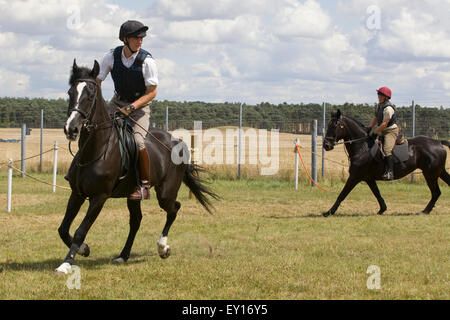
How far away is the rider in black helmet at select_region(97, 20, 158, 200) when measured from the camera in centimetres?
757

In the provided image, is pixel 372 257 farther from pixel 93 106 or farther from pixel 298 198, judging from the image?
pixel 298 198

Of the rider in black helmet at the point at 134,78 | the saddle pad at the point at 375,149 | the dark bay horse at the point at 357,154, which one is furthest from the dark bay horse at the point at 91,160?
the saddle pad at the point at 375,149

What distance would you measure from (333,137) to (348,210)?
5.98 ft

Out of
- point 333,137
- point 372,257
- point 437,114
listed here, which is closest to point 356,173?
point 333,137

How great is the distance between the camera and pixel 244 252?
8.98 metres

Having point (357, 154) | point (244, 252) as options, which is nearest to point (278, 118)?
point (357, 154)

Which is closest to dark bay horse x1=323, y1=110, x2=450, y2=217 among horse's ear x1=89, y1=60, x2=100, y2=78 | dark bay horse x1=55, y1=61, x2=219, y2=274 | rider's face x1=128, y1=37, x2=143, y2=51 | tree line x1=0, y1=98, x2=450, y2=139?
tree line x1=0, y1=98, x2=450, y2=139

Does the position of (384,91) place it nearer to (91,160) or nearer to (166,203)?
(166,203)

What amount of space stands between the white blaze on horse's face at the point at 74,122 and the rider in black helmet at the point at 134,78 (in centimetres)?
71

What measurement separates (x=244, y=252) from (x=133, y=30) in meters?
3.62

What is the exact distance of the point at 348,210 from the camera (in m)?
14.2

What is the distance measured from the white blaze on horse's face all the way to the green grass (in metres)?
1.66

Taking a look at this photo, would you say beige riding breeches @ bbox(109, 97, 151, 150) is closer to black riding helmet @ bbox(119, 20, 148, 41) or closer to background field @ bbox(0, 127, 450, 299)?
black riding helmet @ bbox(119, 20, 148, 41)

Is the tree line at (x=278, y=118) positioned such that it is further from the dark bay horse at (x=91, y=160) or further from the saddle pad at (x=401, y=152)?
the dark bay horse at (x=91, y=160)
